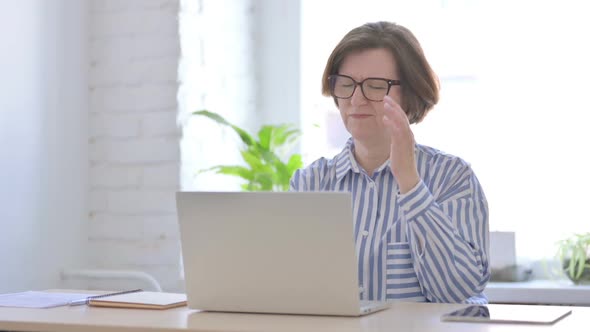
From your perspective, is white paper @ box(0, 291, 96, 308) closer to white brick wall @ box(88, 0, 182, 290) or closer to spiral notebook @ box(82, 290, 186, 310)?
spiral notebook @ box(82, 290, 186, 310)

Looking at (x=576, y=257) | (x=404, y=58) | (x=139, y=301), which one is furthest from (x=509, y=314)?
(x=576, y=257)

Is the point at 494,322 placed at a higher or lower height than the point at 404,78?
lower

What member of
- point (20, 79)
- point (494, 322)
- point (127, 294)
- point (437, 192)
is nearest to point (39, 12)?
point (20, 79)

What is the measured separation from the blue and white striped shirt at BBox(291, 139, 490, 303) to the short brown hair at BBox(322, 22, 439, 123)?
13cm

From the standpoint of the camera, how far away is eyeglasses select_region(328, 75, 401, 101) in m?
2.20

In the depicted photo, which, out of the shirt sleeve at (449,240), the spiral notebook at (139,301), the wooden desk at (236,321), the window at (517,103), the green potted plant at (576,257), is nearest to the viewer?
the wooden desk at (236,321)

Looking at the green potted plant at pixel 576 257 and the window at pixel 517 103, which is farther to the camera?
the window at pixel 517 103

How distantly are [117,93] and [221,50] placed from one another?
40cm

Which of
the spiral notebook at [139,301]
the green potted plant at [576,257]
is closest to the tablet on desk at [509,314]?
the spiral notebook at [139,301]

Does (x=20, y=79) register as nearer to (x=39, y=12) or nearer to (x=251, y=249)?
(x=39, y=12)

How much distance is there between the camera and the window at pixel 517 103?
3.16 meters

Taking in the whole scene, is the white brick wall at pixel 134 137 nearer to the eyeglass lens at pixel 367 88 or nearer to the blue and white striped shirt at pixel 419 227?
the blue and white striped shirt at pixel 419 227

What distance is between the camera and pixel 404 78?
2.29 m

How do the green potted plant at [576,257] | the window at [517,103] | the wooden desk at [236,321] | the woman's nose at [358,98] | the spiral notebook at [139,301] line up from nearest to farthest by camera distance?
the wooden desk at [236,321] < the spiral notebook at [139,301] < the woman's nose at [358,98] < the green potted plant at [576,257] < the window at [517,103]
